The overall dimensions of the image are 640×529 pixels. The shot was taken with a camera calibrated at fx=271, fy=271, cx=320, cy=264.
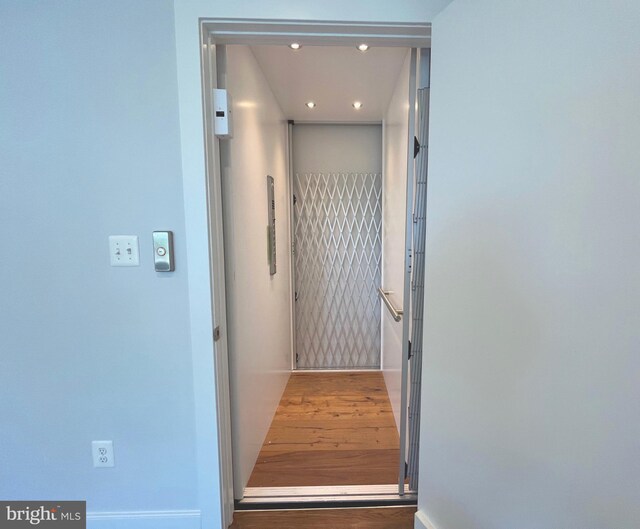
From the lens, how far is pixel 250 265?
151 centimetres

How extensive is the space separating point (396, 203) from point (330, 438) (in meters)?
1.65

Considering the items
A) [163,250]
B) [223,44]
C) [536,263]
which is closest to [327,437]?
[163,250]

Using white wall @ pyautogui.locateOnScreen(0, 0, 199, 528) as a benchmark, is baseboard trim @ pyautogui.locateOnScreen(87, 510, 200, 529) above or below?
below

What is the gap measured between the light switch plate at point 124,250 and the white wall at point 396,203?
124 centimetres

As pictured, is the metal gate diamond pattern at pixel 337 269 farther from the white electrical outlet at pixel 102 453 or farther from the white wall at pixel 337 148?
the white electrical outlet at pixel 102 453

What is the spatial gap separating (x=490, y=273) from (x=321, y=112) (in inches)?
85.6

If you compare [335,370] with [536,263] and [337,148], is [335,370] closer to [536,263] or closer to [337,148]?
[337,148]

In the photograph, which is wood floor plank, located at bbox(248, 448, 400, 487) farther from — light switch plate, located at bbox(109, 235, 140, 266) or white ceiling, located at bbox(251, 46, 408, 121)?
white ceiling, located at bbox(251, 46, 408, 121)

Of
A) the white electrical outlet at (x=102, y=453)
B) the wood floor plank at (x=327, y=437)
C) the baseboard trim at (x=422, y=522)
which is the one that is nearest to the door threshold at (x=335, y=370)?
the wood floor plank at (x=327, y=437)

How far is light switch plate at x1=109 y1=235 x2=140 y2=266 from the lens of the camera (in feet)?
3.41

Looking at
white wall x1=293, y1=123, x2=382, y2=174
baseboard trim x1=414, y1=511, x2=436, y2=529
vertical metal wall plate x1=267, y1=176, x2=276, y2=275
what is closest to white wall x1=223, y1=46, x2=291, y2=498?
vertical metal wall plate x1=267, y1=176, x2=276, y2=275

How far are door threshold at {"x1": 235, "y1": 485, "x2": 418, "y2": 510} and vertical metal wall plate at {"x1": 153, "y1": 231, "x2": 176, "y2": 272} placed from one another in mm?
1197

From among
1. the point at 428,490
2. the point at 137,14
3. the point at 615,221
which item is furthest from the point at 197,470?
the point at 137,14

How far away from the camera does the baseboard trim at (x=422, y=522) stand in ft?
3.57
